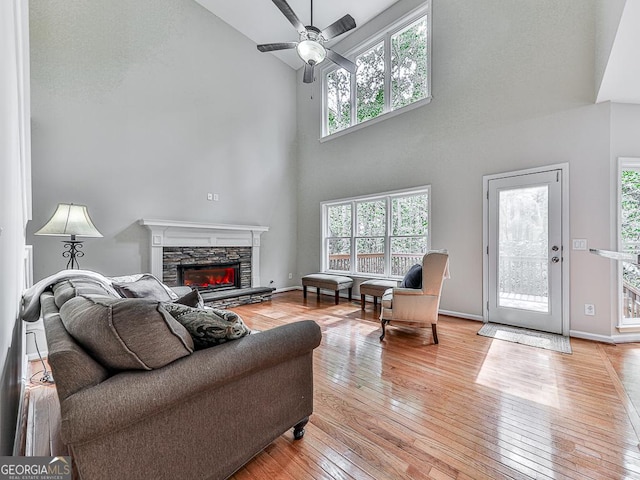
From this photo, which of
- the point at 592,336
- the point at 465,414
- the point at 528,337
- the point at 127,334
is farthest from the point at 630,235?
the point at 127,334

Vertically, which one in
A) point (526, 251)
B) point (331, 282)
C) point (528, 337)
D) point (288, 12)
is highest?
point (288, 12)

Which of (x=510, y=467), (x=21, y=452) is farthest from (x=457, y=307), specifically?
(x=21, y=452)

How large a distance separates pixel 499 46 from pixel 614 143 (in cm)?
187

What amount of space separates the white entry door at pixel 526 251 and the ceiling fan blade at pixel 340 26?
104 inches

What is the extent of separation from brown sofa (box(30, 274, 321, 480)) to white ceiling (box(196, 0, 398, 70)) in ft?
17.9

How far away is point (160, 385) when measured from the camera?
40.9 inches

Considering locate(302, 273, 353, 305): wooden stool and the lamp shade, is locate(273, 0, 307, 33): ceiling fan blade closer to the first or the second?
the lamp shade

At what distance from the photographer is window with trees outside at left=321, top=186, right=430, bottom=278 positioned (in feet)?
15.7

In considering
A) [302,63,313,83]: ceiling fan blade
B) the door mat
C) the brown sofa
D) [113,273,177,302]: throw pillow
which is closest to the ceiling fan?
[302,63,313,83]: ceiling fan blade

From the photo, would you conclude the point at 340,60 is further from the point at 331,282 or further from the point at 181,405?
the point at 181,405

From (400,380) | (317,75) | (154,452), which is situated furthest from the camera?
(317,75)

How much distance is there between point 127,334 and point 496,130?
457cm

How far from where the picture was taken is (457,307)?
167 inches

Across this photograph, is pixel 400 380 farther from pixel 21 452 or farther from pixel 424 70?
pixel 424 70
